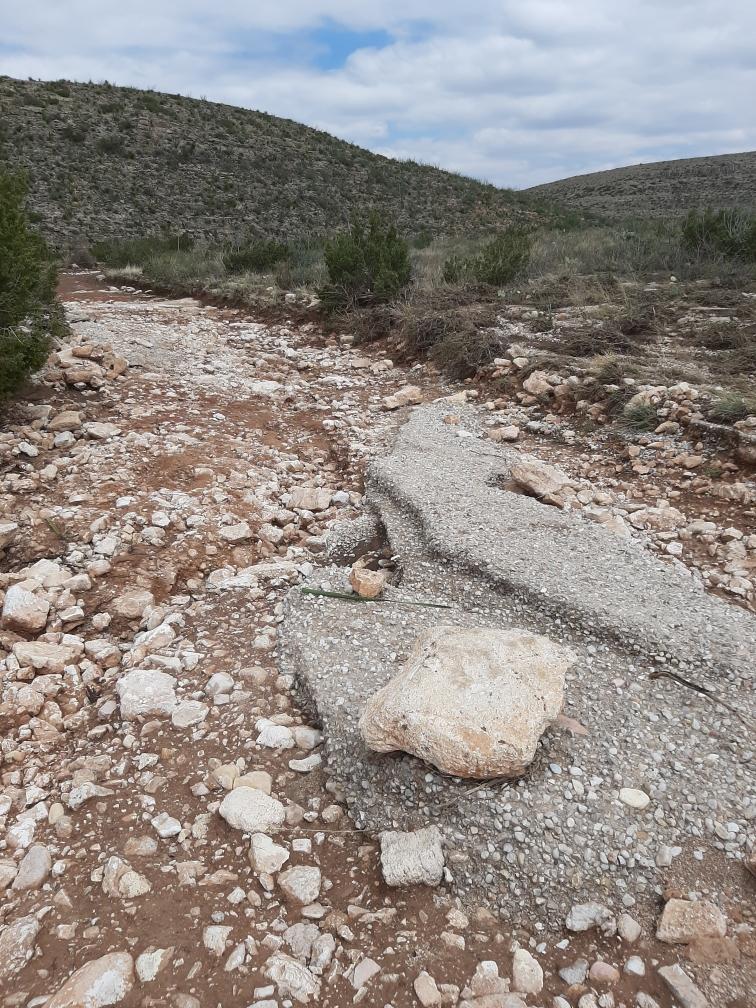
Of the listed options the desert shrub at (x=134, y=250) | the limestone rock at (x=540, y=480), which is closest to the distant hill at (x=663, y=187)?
the desert shrub at (x=134, y=250)

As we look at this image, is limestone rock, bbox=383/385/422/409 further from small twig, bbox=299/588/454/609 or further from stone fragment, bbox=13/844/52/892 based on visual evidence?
stone fragment, bbox=13/844/52/892

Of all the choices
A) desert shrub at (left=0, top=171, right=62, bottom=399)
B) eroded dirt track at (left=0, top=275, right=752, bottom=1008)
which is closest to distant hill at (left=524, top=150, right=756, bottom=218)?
desert shrub at (left=0, top=171, right=62, bottom=399)

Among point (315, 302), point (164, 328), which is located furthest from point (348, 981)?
point (315, 302)

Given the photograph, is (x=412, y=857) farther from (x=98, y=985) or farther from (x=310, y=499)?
(x=310, y=499)

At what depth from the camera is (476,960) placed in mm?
1540

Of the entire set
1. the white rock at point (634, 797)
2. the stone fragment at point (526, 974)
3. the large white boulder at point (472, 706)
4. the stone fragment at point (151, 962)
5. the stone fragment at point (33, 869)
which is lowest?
the stone fragment at point (526, 974)

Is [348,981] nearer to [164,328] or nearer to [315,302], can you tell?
[164,328]

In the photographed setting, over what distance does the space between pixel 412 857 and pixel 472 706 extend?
476mm

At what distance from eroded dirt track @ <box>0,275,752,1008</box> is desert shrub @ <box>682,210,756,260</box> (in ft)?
26.5

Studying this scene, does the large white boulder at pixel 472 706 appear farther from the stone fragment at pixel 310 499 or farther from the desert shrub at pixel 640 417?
the desert shrub at pixel 640 417

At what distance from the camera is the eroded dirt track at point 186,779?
1.51 metres

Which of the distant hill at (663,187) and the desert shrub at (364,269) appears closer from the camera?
the desert shrub at (364,269)

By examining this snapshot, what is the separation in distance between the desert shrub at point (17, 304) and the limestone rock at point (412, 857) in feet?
14.3

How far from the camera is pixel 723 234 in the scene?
9.23 metres
